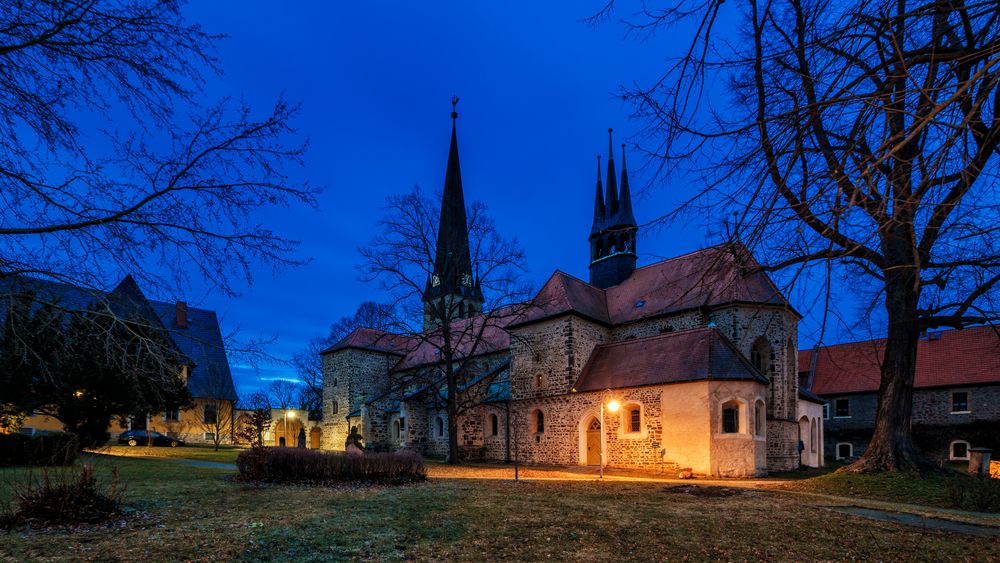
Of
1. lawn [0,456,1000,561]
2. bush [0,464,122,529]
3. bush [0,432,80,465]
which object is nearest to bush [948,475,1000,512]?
lawn [0,456,1000,561]

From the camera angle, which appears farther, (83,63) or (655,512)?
(655,512)

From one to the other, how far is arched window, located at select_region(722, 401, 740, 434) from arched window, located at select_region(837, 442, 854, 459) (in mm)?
18923

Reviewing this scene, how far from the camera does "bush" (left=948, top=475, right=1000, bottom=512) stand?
9664mm

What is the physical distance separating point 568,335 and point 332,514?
17656 millimetres

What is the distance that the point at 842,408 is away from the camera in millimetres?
32750

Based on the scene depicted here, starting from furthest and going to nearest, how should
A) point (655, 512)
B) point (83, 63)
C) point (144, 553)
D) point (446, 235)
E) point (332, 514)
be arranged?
point (446, 235) < point (655, 512) < point (332, 514) < point (144, 553) < point (83, 63)

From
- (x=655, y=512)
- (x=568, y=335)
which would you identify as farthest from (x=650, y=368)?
(x=655, y=512)

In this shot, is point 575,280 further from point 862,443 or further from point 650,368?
point 862,443

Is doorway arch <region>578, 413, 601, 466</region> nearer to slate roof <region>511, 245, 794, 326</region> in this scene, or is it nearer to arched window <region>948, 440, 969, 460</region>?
slate roof <region>511, 245, 794, 326</region>

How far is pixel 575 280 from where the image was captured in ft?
89.7

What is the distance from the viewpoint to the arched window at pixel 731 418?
62.6ft

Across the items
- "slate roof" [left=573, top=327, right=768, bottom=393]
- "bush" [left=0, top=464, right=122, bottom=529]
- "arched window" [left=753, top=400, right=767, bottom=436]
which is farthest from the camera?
"arched window" [left=753, top=400, right=767, bottom=436]

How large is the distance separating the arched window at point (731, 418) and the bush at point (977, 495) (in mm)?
8791

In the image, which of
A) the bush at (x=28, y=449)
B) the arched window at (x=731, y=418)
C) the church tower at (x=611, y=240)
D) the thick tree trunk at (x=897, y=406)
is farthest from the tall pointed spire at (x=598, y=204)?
the bush at (x=28, y=449)
